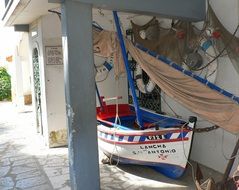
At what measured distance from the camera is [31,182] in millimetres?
5664

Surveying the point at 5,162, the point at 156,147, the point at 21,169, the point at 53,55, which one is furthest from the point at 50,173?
the point at 53,55

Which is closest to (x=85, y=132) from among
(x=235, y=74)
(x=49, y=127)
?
(x=235, y=74)

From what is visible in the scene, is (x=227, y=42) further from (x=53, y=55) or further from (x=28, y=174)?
(x=28, y=174)

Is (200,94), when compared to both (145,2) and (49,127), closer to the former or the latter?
(145,2)

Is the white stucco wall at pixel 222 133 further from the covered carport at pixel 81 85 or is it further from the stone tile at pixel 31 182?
the stone tile at pixel 31 182

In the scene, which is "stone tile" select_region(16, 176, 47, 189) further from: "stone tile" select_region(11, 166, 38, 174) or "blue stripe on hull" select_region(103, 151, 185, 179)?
Result: "blue stripe on hull" select_region(103, 151, 185, 179)

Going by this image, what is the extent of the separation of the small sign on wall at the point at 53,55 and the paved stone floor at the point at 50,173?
2.15m

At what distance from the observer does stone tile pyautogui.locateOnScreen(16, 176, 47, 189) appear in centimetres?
553

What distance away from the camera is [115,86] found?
8.45 m

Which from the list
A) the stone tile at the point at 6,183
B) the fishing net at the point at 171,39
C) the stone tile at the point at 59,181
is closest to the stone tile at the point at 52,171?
the stone tile at the point at 59,181

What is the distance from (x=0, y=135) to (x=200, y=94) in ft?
22.5

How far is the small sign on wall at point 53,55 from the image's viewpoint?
7648mm

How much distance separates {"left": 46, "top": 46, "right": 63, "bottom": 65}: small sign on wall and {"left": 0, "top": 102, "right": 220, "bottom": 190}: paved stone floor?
2.15 metres

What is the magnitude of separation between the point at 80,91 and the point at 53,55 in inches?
140
